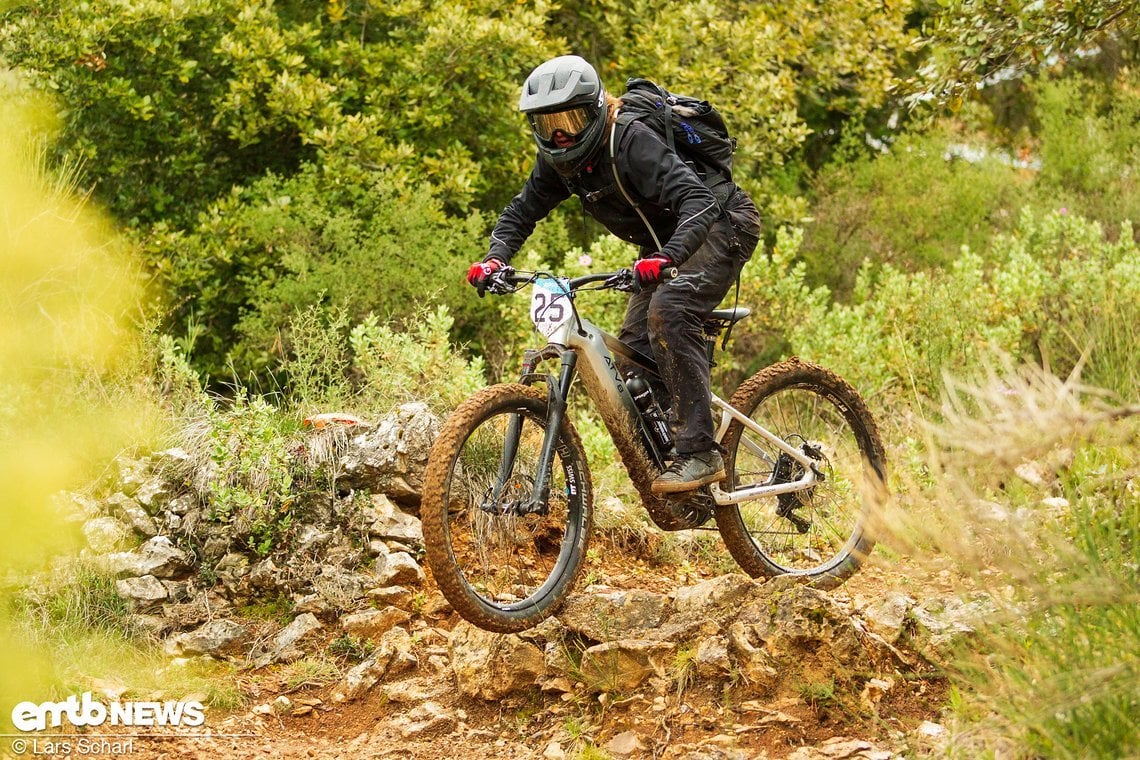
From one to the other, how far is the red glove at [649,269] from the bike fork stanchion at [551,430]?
1.41 ft

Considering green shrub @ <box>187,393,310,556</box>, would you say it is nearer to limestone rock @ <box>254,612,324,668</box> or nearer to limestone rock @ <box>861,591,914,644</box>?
limestone rock @ <box>254,612,324,668</box>

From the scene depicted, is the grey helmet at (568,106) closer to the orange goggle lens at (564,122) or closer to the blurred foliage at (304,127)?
the orange goggle lens at (564,122)

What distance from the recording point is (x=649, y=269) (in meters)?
4.16

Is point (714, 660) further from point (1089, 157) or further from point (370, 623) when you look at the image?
point (1089, 157)

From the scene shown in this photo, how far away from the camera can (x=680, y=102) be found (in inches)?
186

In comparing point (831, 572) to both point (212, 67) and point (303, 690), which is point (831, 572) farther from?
point (212, 67)

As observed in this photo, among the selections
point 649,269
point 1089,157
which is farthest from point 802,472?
point 1089,157

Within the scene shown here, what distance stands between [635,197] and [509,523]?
1.45m

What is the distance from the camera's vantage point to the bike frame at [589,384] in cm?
432

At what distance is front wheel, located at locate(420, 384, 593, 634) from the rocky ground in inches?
9.0

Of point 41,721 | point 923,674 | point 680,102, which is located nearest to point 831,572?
point 923,674

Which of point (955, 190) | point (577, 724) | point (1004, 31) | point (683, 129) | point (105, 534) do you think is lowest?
point (577, 724)

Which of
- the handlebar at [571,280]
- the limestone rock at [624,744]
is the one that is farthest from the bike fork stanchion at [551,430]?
the limestone rock at [624,744]

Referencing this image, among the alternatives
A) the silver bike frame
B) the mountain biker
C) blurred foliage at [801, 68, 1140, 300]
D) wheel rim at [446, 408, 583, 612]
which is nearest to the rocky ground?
wheel rim at [446, 408, 583, 612]
